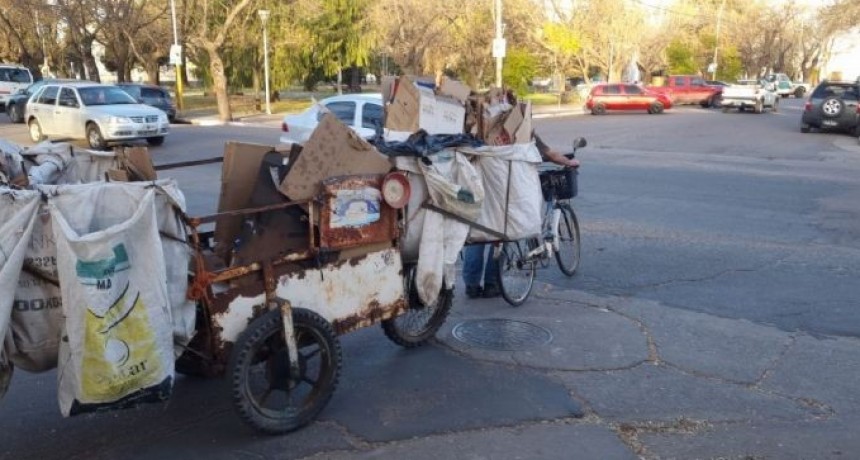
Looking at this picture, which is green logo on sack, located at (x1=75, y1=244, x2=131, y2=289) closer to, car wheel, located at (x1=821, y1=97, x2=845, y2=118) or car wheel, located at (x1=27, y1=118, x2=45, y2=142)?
car wheel, located at (x1=27, y1=118, x2=45, y2=142)

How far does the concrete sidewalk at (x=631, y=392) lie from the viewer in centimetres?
388

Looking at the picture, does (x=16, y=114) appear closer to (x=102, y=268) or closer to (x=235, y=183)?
(x=235, y=183)

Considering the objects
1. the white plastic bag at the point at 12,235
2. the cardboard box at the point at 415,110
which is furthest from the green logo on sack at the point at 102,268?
the cardboard box at the point at 415,110

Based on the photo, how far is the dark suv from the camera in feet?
78.8

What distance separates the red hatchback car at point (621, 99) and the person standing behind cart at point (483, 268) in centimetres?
3173

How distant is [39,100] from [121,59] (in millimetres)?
19072

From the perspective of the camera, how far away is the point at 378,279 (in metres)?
4.48

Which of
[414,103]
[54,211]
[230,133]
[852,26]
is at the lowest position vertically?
[230,133]

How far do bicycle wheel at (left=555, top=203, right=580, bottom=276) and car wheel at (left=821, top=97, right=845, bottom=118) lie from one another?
2069 centimetres

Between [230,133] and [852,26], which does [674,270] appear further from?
[852,26]

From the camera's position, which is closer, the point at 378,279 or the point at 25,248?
the point at 25,248

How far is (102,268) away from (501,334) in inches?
122

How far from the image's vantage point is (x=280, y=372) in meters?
4.04

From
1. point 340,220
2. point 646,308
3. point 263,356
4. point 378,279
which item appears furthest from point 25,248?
point 646,308
